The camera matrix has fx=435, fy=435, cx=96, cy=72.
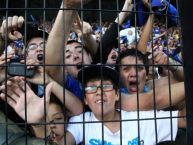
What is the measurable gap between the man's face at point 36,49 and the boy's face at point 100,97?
29 centimetres

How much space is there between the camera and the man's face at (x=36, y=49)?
73.5 inches

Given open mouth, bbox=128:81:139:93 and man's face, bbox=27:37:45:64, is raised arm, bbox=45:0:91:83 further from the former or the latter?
open mouth, bbox=128:81:139:93

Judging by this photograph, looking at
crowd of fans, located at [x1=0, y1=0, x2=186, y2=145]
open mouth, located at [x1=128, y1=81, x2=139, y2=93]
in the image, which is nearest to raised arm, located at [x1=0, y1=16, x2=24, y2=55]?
crowd of fans, located at [x1=0, y1=0, x2=186, y2=145]

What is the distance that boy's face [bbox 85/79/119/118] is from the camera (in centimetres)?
168

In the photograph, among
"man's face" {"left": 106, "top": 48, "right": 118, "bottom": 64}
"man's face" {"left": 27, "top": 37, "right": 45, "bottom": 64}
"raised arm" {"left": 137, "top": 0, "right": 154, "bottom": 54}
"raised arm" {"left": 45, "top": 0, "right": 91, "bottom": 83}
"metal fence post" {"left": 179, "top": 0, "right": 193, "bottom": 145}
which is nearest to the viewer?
"metal fence post" {"left": 179, "top": 0, "right": 193, "bottom": 145}

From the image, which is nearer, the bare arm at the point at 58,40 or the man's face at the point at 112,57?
the bare arm at the point at 58,40

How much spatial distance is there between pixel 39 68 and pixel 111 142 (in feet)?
1.34

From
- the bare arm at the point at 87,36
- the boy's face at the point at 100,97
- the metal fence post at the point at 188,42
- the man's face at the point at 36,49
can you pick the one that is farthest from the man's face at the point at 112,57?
the metal fence post at the point at 188,42

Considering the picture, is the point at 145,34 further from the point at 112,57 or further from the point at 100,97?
the point at 100,97

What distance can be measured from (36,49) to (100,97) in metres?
0.44

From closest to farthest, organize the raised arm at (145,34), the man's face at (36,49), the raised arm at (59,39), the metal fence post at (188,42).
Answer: the metal fence post at (188,42) → the raised arm at (59,39) → the man's face at (36,49) → the raised arm at (145,34)

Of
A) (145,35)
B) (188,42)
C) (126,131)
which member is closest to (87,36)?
(145,35)

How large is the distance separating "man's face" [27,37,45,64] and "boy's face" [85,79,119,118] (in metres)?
0.29

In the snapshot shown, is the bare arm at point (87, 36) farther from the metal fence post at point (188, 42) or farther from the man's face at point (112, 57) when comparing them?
the metal fence post at point (188, 42)
